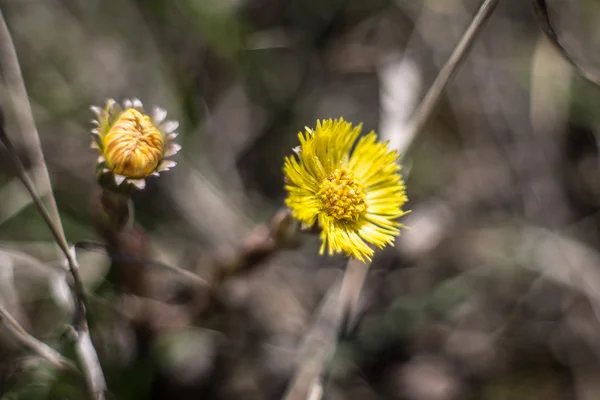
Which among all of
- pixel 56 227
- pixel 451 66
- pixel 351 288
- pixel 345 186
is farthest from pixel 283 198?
pixel 56 227

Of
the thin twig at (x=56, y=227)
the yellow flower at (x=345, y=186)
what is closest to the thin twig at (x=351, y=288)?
the yellow flower at (x=345, y=186)

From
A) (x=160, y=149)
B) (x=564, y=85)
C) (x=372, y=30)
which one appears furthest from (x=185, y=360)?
(x=564, y=85)

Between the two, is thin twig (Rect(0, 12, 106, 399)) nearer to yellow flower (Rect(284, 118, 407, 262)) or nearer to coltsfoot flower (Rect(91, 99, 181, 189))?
coltsfoot flower (Rect(91, 99, 181, 189))

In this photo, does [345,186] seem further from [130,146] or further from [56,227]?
[56,227]

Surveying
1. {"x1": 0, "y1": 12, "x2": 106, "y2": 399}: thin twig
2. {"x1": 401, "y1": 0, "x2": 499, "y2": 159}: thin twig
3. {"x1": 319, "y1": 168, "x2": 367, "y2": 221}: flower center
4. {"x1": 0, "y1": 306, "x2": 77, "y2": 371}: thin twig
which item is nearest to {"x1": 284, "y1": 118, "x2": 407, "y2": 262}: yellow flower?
{"x1": 319, "y1": 168, "x2": 367, "y2": 221}: flower center

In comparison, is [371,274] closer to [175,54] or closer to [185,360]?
[185,360]
